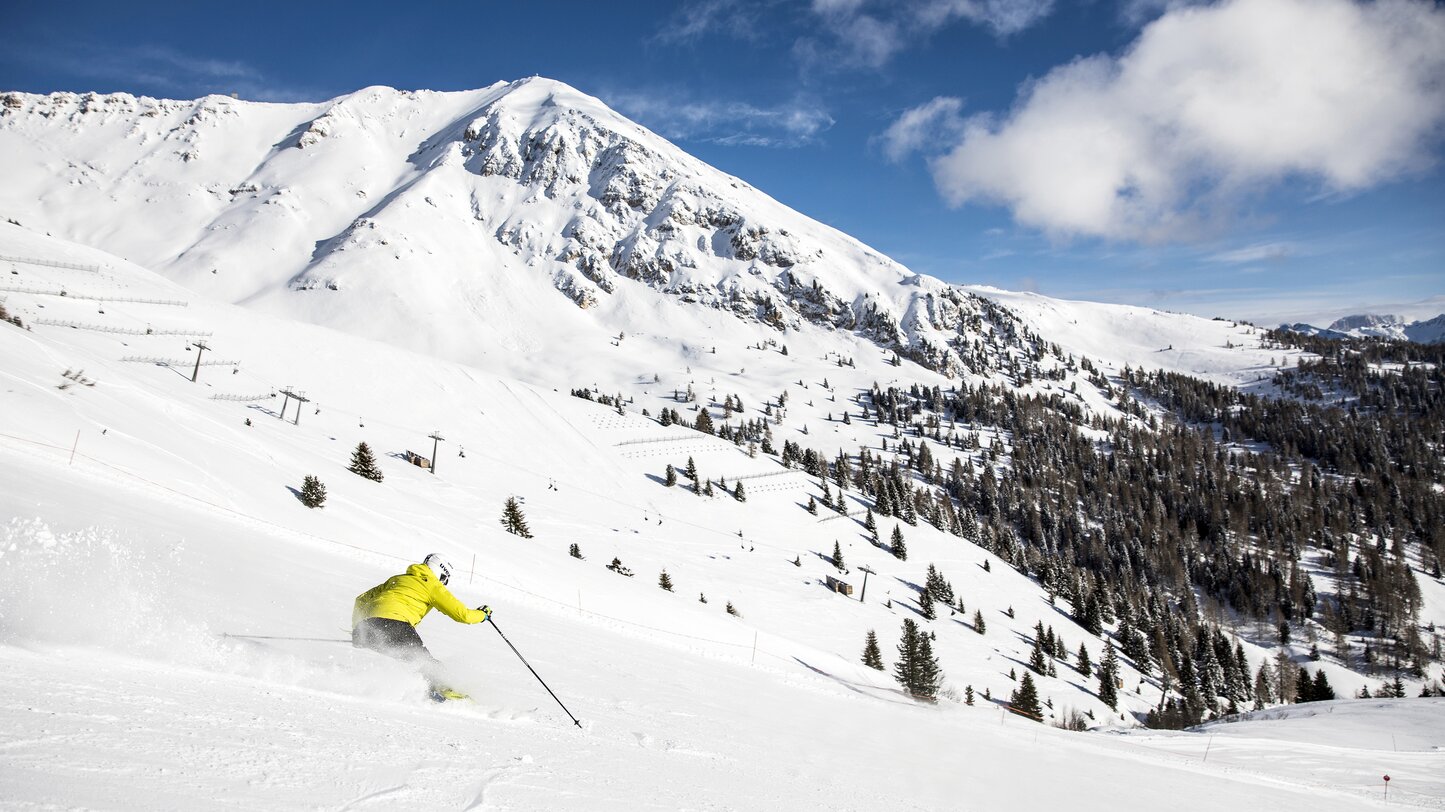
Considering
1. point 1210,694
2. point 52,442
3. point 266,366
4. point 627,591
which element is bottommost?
point 1210,694

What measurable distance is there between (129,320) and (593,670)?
76.2m

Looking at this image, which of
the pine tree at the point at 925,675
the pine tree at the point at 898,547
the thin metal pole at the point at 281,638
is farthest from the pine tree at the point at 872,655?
the thin metal pole at the point at 281,638

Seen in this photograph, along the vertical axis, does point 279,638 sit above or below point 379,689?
above

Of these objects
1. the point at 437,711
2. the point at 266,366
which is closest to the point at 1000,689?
the point at 437,711

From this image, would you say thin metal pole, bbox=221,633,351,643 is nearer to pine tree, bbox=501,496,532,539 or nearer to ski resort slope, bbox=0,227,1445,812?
ski resort slope, bbox=0,227,1445,812

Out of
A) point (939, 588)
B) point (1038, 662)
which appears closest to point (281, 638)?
point (1038, 662)

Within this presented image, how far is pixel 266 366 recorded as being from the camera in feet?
218

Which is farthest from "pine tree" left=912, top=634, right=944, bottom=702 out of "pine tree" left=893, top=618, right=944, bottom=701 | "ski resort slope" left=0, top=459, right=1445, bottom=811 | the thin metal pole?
the thin metal pole

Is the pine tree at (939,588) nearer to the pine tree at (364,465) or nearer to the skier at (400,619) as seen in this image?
the pine tree at (364,465)

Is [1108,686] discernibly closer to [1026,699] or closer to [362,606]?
[1026,699]

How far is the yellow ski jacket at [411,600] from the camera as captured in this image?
818cm

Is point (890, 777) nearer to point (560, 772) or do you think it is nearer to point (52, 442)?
point (560, 772)

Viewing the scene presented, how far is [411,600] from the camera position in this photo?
8.38 metres

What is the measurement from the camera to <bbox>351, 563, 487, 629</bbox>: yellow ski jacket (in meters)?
8.18
